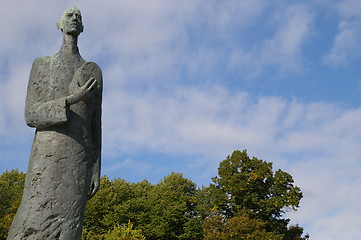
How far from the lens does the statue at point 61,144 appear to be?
7320 mm

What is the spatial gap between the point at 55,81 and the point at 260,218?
142ft

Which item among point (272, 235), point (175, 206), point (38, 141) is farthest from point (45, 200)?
point (175, 206)

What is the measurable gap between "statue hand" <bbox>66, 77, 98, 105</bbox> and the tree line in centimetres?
3434

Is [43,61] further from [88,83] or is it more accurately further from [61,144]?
[61,144]

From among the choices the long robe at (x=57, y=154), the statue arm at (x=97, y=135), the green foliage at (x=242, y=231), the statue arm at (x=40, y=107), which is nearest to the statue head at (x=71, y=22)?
the long robe at (x=57, y=154)

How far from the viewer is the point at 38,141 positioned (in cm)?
763

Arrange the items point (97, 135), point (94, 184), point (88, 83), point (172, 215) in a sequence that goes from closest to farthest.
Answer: point (88, 83) → point (94, 184) → point (97, 135) → point (172, 215)

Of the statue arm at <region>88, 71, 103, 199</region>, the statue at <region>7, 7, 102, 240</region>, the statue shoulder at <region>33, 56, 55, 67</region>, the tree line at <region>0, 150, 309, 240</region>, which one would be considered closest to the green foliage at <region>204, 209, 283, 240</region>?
the tree line at <region>0, 150, 309, 240</region>

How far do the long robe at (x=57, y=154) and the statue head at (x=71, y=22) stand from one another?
1.48ft

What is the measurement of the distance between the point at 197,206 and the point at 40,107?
160 ft

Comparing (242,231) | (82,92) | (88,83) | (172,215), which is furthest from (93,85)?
(172,215)

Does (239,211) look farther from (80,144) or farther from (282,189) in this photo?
(80,144)

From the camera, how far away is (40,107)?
7.62 metres

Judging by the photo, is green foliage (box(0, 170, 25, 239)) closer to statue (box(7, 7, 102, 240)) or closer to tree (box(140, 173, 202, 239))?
tree (box(140, 173, 202, 239))
